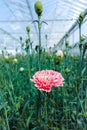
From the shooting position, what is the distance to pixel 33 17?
8.97 metres

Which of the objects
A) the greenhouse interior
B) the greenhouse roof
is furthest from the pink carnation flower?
the greenhouse roof

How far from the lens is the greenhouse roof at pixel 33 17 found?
744 cm

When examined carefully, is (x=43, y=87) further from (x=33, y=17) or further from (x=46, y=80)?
(x=33, y=17)

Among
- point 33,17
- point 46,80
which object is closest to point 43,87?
point 46,80

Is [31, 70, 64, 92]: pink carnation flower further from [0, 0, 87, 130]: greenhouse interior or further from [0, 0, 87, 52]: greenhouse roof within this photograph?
[0, 0, 87, 52]: greenhouse roof

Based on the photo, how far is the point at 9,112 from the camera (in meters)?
1.28

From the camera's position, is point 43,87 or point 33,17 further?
point 33,17

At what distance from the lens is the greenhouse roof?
24.4 ft

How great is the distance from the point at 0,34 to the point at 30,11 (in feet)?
8.99

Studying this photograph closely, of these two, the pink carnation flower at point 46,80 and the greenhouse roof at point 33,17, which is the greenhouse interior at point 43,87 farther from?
the greenhouse roof at point 33,17

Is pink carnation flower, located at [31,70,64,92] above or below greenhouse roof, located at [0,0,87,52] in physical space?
below

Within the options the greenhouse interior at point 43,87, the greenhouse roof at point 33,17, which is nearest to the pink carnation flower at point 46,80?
the greenhouse interior at point 43,87

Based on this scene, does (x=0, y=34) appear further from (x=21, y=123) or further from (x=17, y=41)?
(x=21, y=123)

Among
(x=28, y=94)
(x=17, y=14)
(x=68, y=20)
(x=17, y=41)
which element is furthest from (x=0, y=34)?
(x=28, y=94)
